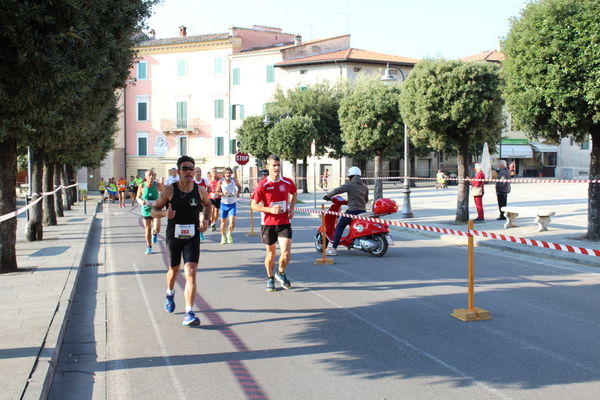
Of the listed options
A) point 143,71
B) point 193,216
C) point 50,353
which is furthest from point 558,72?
point 143,71

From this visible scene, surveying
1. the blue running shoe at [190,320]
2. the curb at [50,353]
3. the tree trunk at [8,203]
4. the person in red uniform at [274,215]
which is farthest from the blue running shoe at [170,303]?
the tree trunk at [8,203]

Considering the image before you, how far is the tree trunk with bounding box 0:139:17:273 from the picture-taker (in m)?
Answer: 11.0

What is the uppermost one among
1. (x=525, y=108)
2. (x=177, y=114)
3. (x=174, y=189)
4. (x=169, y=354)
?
(x=177, y=114)

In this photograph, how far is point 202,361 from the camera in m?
5.92

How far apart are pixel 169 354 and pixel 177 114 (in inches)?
2318

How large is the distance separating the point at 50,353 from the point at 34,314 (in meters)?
1.87

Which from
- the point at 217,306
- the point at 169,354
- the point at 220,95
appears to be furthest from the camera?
the point at 220,95

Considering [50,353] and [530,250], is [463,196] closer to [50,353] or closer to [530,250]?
[530,250]

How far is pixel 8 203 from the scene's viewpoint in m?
11.3

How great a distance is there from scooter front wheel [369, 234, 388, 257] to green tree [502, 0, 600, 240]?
4.21m

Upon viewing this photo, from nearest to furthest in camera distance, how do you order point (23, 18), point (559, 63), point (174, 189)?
point (23, 18)
point (174, 189)
point (559, 63)

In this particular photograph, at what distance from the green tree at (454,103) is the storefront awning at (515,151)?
46.2 metres

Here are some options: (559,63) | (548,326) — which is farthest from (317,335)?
(559,63)

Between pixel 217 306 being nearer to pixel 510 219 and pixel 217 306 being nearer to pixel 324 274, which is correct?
pixel 324 274
